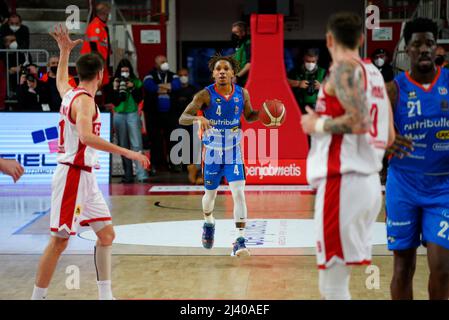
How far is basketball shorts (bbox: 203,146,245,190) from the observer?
305 inches

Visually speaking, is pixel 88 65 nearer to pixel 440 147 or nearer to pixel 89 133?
pixel 89 133

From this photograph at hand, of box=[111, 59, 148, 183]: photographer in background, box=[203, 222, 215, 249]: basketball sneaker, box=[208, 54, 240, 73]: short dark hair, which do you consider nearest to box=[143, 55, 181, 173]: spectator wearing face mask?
box=[111, 59, 148, 183]: photographer in background

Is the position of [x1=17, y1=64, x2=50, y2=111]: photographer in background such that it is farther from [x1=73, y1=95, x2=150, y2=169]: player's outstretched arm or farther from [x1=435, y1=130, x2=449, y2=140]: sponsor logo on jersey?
[x1=435, y1=130, x2=449, y2=140]: sponsor logo on jersey

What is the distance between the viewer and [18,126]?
13258mm

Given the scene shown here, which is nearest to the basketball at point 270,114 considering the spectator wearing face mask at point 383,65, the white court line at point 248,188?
the white court line at point 248,188

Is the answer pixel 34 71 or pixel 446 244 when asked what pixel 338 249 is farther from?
pixel 34 71

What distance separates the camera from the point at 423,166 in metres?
4.92

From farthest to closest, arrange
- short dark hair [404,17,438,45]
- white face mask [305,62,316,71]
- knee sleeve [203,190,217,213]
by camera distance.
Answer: white face mask [305,62,316,71], knee sleeve [203,190,217,213], short dark hair [404,17,438,45]

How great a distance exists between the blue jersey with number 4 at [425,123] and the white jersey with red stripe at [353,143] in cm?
69

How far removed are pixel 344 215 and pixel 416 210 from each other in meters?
0.99

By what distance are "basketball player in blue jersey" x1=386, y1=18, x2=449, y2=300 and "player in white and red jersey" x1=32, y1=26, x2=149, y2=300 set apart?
5.81ft

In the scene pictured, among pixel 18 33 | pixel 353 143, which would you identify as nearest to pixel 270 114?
pixel 353 143

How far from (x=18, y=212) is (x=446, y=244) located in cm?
716
